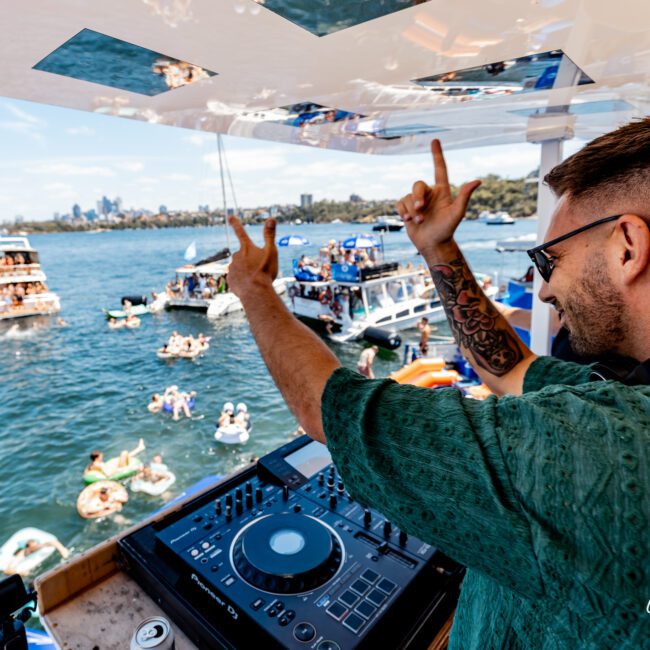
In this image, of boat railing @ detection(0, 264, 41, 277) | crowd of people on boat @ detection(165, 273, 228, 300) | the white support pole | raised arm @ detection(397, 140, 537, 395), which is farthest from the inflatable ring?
boat railing @ detection(0, 264, 41, 277)

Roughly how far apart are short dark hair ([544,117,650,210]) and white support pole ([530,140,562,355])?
6.92 feet

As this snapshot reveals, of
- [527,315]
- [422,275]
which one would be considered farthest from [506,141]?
[422,275]

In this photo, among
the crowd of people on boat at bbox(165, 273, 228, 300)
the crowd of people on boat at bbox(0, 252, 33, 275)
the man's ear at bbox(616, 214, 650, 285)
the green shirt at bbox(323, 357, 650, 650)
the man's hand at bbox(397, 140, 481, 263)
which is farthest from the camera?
the crowd of people on boat at bbox(165, 273, 228, 300)

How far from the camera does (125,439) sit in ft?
33.9

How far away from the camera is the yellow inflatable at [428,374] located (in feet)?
22.8

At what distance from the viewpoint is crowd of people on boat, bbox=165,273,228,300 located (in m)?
22.4

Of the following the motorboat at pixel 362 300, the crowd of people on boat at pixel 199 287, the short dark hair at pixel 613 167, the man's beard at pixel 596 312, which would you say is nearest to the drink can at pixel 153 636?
the man's beard at pixel 596 312

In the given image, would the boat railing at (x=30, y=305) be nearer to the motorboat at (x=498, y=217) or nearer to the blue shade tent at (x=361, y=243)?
the blue shade tent at (x=361, y=243)

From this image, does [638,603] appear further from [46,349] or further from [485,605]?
[46,349]

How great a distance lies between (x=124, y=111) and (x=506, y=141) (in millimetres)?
2377

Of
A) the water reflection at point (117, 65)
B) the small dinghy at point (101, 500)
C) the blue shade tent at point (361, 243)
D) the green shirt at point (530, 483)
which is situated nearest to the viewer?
the green shirt at point (530, 483)

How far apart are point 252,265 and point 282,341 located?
12.0 inches

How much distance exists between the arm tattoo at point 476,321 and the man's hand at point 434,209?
0.10m

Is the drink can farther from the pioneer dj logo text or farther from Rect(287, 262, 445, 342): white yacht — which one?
Rect(287, 262, 445, 342): white yacht
